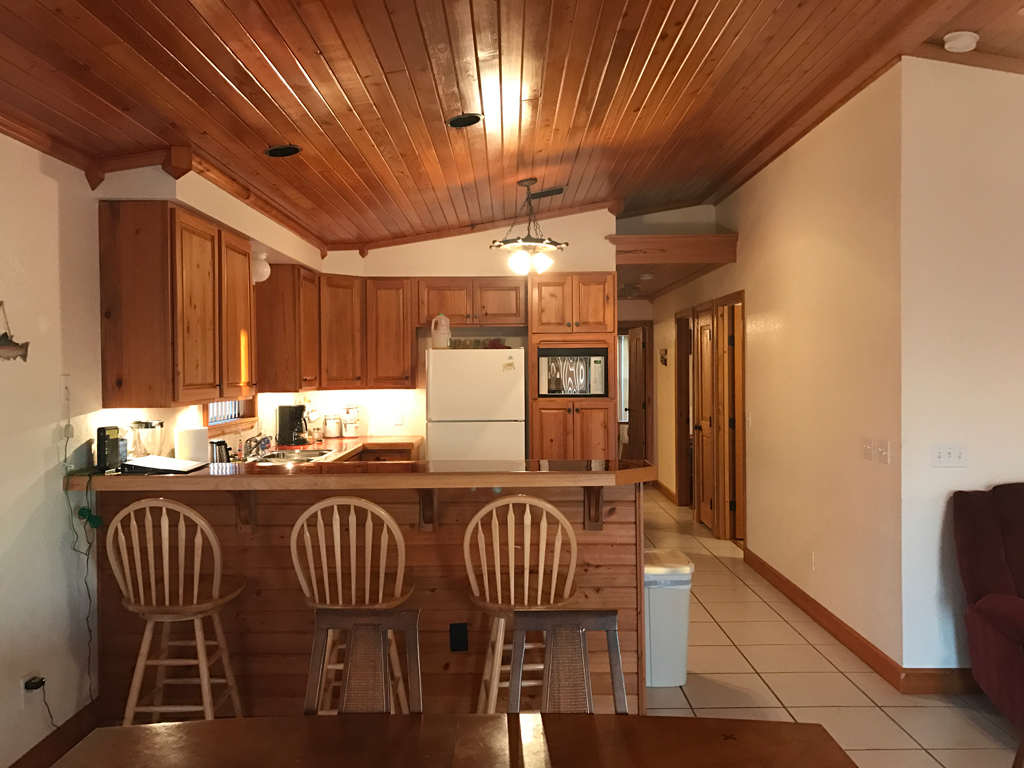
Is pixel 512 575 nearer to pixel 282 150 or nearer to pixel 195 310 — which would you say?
pixel 195 310

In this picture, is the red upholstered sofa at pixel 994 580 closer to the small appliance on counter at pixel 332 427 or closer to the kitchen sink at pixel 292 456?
the kitchen sink at pixel 292 456

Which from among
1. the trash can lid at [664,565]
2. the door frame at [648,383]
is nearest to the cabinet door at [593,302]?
the trash can lid at [664,565]

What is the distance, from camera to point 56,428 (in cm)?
274

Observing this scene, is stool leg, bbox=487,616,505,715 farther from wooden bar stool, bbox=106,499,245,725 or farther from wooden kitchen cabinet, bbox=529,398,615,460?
wooden kitchen cabinet, bbox=529,398,615,460

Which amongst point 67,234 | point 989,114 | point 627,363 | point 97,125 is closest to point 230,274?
point 67,234

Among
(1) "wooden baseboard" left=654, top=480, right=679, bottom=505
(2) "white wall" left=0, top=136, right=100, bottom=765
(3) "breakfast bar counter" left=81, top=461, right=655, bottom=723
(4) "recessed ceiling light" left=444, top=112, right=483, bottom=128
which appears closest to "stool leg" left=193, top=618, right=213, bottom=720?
(3) "breakfast bar counter" left=81, top=461, right=655, bottom=723

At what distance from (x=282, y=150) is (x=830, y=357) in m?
2.98

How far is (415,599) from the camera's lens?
288 cm

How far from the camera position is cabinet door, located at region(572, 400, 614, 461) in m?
5.36

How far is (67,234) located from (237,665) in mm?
1878

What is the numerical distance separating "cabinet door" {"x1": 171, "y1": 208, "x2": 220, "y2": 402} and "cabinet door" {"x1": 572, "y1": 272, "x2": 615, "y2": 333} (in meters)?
2.72

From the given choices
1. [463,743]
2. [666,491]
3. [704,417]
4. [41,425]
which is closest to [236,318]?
[41,425]

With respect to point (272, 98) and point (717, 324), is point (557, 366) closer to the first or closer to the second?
point (717, 324)

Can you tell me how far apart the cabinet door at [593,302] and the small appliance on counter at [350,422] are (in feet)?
6.26
